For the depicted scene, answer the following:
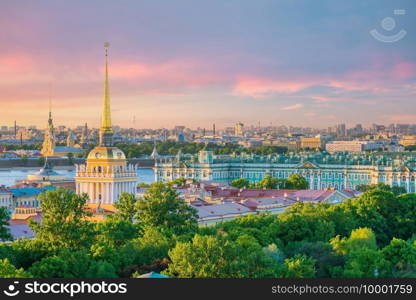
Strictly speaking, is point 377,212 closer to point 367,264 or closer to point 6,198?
point 367,264

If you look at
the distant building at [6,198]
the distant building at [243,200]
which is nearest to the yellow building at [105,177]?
the distant building at [243,200]

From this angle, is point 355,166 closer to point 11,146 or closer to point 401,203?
point 401,203

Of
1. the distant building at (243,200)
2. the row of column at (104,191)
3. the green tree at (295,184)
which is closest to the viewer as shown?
the distant building at (243,200)

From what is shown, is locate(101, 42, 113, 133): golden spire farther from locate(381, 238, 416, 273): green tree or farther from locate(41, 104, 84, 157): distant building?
locate(41, 104, 84, 157): distant building

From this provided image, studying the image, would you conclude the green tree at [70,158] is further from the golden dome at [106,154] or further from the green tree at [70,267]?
the green tree at [70,267]

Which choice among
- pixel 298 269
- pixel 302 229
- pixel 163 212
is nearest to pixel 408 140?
pixel 302 229

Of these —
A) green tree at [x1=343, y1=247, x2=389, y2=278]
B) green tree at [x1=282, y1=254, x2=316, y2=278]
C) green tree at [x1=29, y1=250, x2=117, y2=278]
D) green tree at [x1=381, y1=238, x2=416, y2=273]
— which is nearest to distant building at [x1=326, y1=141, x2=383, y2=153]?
green tree at [x1=381, y1=238, x2=416, y2=273]
